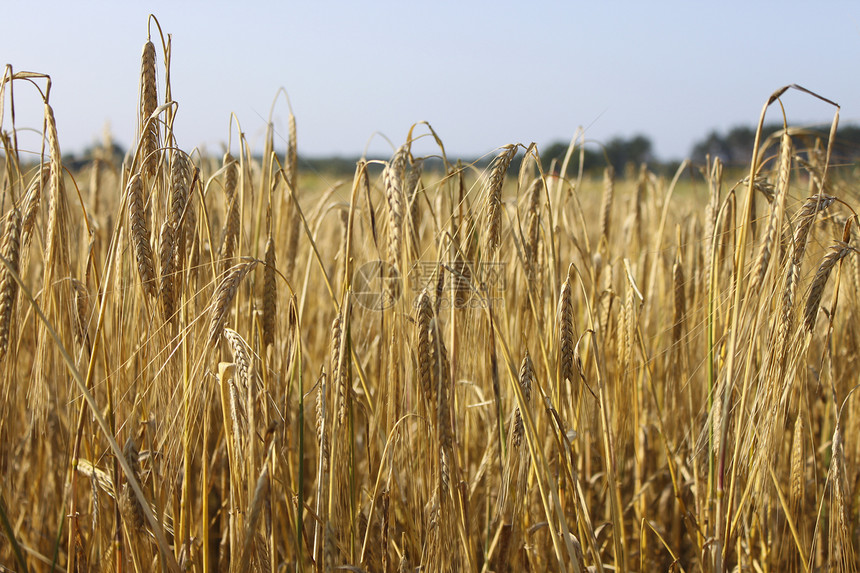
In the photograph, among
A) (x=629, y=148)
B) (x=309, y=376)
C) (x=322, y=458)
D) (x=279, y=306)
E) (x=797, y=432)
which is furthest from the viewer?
(x=629, y=148)

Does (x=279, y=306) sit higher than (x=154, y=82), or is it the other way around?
(x=154, y=82)

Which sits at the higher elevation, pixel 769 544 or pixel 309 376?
pixel 309 376

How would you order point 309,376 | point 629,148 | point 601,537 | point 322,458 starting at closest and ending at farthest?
1. point 322,458
2. point 601,537
3. point 309,376
4. point 629,148

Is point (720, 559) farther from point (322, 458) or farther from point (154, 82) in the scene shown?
point (154, 82)

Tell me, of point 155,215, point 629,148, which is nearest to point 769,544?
point 155,215

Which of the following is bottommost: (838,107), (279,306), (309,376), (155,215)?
(309,376)

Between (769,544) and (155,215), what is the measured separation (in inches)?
59.1

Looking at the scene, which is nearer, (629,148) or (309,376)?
(309,376)

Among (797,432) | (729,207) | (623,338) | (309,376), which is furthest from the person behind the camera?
(309,376)

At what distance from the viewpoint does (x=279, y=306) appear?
157 centimetres

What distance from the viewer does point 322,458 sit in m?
0.85

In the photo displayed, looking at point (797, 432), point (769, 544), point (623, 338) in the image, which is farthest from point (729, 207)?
point (769, 544)

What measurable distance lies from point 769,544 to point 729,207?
808 millimetres

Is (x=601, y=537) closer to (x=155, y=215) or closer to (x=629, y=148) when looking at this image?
(x=155, y=215)
